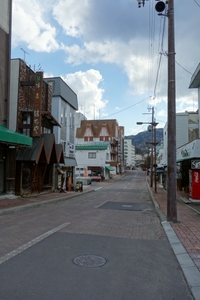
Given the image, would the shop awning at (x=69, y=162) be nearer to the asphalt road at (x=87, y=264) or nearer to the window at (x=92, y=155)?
the asphalt road at (x=87, y=264)

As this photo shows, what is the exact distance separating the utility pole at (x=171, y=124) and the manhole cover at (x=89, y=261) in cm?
530

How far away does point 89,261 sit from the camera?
→ 568 centimetres

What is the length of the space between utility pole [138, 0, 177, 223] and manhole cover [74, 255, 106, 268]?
530cm

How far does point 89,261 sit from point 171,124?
665cm

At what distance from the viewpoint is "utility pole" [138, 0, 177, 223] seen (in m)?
10.6

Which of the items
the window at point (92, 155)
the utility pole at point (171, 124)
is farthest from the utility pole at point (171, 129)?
the window at point (92, 155)

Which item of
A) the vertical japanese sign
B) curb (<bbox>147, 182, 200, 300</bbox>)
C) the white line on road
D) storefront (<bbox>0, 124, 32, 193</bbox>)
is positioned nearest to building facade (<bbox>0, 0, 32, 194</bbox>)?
storefront (<bbox>0, 124, 32, 193</bbox>)

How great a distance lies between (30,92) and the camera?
20.5m

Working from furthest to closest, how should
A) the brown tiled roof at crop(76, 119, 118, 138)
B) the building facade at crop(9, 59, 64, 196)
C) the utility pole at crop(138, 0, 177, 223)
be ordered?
the brown tiled roof at crop(76, 119, 118, 138), the building facade at crop(9, 59, 64, 196), the utility pole at crop(138, 0, 177, 223)

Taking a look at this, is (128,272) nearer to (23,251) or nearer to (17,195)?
(23,251)

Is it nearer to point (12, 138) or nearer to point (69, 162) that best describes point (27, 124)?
point (12, 138)

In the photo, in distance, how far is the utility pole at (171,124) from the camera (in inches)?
417

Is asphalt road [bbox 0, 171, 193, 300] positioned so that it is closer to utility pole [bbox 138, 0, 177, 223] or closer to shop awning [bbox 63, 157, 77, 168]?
utility pole [bbox 138, 0, 177, 223]

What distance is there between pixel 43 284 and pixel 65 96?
25.4 meters
